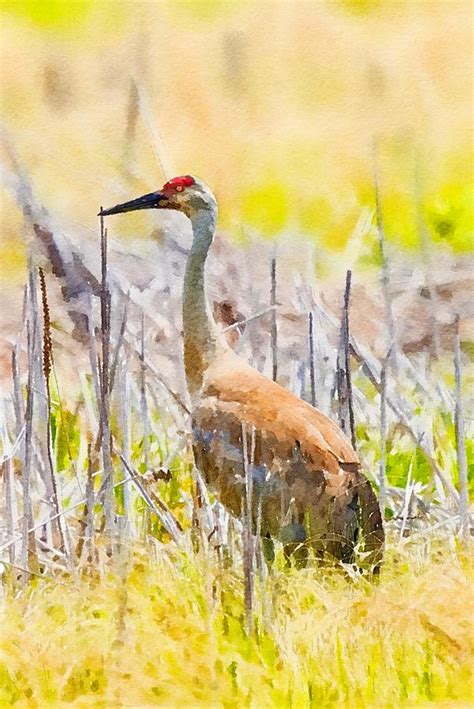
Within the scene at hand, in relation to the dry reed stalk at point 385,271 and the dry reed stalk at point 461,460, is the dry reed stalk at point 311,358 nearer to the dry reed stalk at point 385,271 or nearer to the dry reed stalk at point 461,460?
the dry reed stalk at point 385,271

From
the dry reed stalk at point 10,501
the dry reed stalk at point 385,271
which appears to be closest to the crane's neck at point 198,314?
the dry reed stalk at point 385,271

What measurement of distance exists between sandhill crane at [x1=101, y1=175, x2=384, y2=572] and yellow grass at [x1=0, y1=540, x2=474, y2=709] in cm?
22

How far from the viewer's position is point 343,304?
7.22ft

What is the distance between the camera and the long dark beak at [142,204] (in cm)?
207

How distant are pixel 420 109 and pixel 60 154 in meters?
0.76

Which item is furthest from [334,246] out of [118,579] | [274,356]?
[118,579]

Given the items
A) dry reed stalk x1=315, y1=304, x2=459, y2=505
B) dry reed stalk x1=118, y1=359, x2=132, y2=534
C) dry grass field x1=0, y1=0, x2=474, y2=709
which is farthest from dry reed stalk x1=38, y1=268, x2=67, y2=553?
dry reed stalk x1=315, y1=304, x2=459, y2=505

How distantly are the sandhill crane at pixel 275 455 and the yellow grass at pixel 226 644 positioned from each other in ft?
0.72

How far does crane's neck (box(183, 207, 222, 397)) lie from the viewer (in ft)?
7.14

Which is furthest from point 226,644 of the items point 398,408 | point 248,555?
point 398,408

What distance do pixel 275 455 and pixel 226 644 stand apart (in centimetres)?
49

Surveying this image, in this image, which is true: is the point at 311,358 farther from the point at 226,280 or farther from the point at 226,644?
the point at 226,644

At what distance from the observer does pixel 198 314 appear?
224 centimetres

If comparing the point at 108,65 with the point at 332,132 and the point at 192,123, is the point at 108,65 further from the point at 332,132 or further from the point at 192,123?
the point at 332,132
